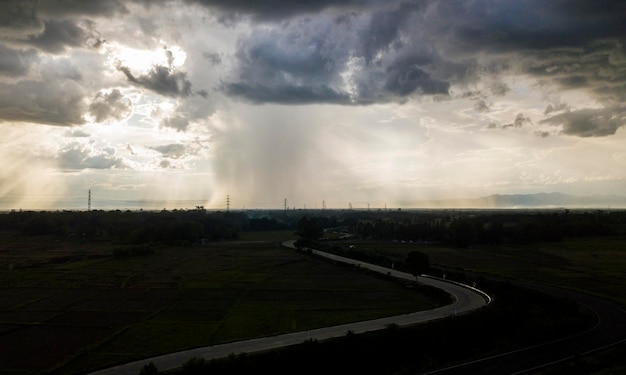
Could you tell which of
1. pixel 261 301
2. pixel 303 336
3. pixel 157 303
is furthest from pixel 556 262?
pixel 157 303

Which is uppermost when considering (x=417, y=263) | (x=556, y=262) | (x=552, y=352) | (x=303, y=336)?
(x=417, y=263)

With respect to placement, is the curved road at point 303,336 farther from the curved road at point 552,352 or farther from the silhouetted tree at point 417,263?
the curved road at point 552,352

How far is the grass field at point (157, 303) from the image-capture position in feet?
130

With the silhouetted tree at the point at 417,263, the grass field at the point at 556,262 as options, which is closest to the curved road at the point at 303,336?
the silhouetted tree at the point at 417,263

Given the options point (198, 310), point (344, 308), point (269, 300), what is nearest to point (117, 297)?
point (198, 310)

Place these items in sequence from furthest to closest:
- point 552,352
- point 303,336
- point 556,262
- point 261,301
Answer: point 556,262 < point 261,301 < point 303,336 < point 552,352

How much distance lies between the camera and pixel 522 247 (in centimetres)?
12581

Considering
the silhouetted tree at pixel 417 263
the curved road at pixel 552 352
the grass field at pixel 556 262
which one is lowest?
the curved road at pixel 552 352

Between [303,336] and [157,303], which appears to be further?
[157,303]

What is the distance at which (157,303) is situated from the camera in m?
57.4

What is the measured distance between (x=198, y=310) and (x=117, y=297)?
14344mm

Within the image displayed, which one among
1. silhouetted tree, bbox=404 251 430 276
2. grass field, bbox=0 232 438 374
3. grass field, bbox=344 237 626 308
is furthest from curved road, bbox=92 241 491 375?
grass field, bbox=344 237 626 308

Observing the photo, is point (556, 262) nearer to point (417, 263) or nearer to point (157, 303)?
point (417, 263)

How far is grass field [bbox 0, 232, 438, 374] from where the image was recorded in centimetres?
3956
